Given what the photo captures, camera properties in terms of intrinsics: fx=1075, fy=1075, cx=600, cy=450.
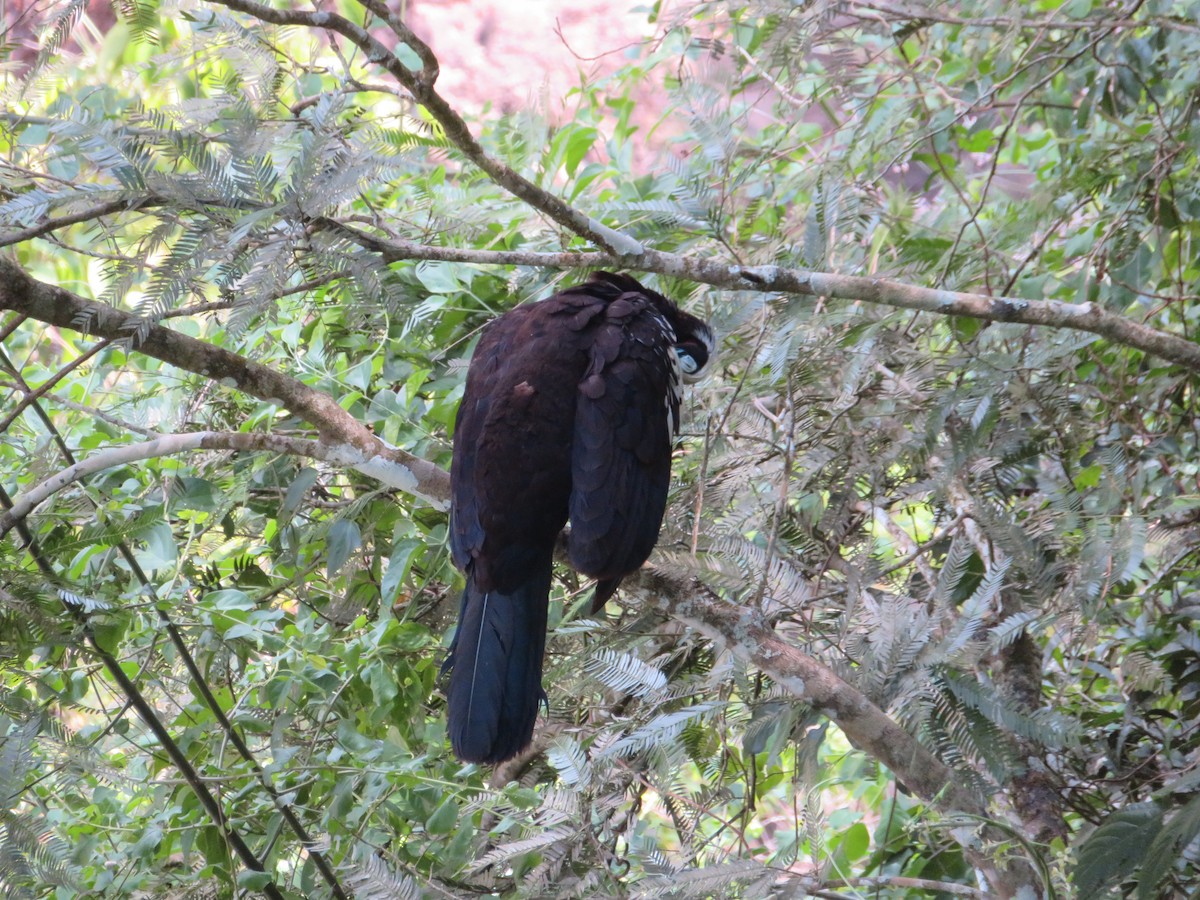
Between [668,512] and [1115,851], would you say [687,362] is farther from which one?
[1115,851]

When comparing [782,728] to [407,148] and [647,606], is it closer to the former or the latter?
[647,606]

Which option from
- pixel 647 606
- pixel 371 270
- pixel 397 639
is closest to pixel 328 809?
pixel 397 639

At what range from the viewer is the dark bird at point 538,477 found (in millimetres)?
1895

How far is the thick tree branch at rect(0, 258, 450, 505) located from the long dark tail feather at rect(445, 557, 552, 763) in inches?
9.4

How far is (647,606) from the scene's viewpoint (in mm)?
1955

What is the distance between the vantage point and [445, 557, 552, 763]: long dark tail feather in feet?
6.04

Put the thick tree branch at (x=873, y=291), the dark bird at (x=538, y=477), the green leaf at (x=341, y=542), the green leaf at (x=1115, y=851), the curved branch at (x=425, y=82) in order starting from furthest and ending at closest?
the green leaf at (x=341, y=542)
the dark bird at (x=538, y=477)
the thick tree branch at (x=873, y=291)
the green leaf at (x=1115, y=851)
the curved branch at (x=425, y=82)

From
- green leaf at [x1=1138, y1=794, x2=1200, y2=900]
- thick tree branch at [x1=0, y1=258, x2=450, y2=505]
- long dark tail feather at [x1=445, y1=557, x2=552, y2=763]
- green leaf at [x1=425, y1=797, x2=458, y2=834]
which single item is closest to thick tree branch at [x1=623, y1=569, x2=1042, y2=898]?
green leaf at [x1=1138, y1=794, x2=1200, y2=900]

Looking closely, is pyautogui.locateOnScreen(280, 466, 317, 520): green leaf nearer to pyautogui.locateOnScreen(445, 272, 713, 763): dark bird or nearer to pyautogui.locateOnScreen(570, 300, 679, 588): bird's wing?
pyautogui.locateOnScreen(445, 272, 713, 763): dark bird

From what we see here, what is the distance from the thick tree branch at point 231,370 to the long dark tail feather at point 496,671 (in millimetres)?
240

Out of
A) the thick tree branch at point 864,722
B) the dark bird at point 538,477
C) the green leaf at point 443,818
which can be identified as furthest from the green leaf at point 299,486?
the thick tree branch at point 864,722

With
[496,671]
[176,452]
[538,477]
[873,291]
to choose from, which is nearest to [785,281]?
[873,291]

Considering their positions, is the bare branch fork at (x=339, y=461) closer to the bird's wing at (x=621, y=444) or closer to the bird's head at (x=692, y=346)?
the bird's wing at (x=621, y=444)

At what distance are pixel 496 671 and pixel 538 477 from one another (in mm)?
376
